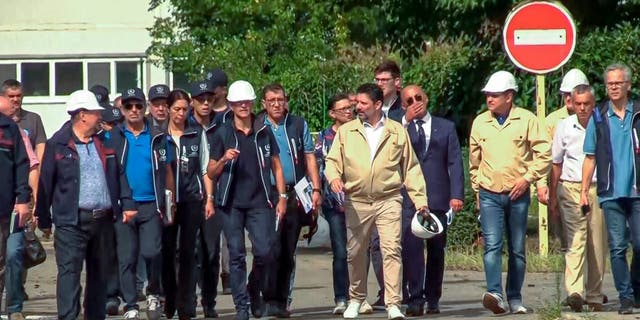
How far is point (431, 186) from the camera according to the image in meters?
14.0

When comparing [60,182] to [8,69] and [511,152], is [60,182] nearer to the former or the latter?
[511,152]

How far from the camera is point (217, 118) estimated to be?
1435 cm

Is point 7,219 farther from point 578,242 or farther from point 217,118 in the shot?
point 578,242

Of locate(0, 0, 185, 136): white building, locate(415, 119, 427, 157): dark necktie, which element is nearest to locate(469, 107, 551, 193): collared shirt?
locate(415, 119, 427, 157): dark necktie

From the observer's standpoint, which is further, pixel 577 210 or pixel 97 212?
pixel 577 210

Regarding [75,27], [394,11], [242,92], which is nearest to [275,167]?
[242,92]

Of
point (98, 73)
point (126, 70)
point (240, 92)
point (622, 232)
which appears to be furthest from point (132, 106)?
point (98, 73)

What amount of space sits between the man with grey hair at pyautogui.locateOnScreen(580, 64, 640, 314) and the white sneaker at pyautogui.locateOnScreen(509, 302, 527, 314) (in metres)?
0.79

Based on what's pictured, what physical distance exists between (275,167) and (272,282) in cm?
96

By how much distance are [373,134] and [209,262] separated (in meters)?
1.80

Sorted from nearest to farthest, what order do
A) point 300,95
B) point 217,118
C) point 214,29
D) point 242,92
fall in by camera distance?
1. point 242,92
2. point 217,118
3. point 300,95
4. point 214,29

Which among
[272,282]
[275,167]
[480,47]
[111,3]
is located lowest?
[272,282]

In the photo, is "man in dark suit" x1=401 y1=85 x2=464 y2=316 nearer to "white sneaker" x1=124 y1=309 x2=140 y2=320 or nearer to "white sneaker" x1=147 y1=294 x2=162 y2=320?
"white sneaker" x1=147 y1=294 x2=162 y2=320

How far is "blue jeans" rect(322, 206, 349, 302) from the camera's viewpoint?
14.4 metres
